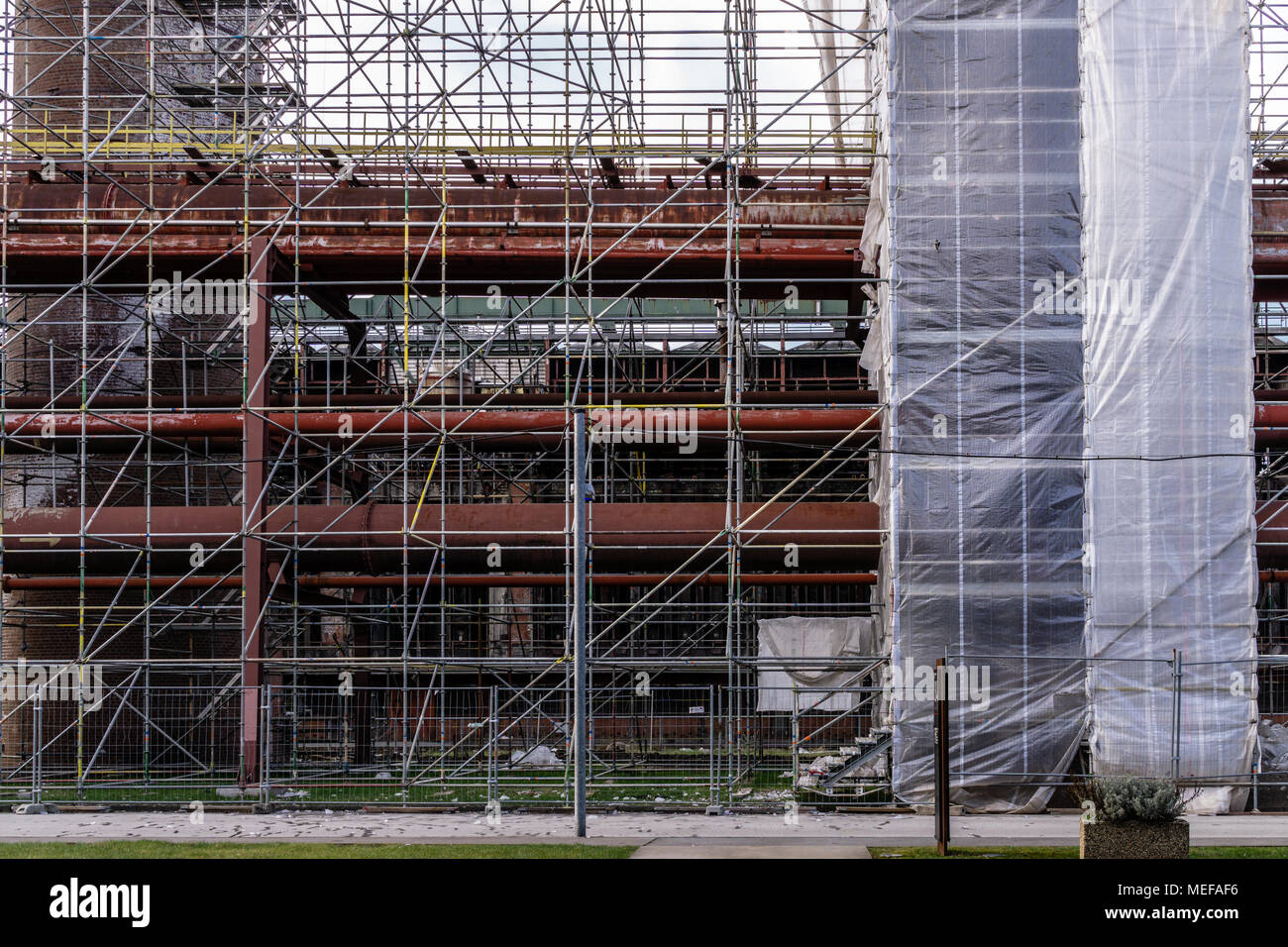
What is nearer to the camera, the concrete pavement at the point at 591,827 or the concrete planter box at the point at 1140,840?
the concrete planter box at the point at 1140,840

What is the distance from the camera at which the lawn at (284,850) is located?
13.3m

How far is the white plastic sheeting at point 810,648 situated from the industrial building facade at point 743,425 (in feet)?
0.29

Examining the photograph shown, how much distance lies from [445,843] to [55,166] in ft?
44.4

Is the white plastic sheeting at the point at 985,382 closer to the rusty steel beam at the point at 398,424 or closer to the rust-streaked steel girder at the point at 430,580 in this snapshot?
the rusty steel beam at the point at 398,424

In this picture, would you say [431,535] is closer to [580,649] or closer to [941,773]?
[580,649]

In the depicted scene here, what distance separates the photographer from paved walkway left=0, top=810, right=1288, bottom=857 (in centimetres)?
1483

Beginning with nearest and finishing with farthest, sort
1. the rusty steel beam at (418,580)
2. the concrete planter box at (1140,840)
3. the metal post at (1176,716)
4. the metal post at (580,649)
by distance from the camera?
the concrete planter box at (1140,840)
the metal post at (580,649)
the metal post at (1176,716)
the rusty steel beam at (418,580)

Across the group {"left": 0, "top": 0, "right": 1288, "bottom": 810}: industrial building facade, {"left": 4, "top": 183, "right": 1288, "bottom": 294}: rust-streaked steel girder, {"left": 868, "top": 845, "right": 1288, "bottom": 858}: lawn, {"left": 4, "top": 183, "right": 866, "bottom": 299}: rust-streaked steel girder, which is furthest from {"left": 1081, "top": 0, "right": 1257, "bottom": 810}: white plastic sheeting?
{"left": 4, "top": 183, "right": 866, "bottom": 299}: rust-streaked steel girder

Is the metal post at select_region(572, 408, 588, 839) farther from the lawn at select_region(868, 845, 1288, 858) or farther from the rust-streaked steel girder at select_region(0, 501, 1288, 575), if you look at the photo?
the rust-streaked steel girder at select_region(0, 501, 1288, 575)

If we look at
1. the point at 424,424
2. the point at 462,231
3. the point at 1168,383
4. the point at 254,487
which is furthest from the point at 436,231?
the point at 1168,383

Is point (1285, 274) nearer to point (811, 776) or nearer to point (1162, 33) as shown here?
point (1162, 33)

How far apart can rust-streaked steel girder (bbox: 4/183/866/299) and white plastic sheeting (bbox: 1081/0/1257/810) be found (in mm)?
3998

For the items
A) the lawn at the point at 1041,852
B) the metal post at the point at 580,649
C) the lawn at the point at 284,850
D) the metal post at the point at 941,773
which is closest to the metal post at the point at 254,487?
the lawn at the point at 284,850

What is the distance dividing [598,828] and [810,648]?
28.7ft
